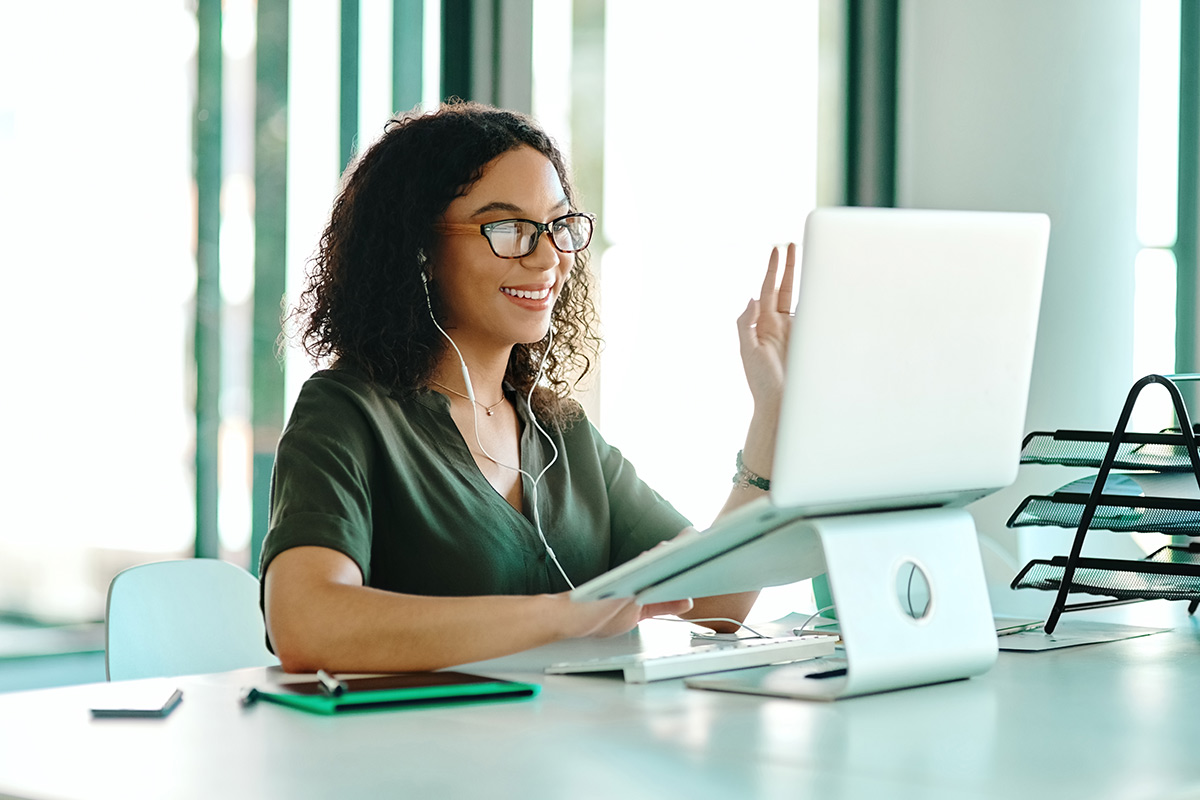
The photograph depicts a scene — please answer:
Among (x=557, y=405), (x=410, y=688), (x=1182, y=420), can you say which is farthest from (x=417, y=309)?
(x=1182, y=420)

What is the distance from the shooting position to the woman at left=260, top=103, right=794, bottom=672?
161 centimetres

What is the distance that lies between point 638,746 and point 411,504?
31.3 inches

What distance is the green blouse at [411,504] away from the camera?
150cm

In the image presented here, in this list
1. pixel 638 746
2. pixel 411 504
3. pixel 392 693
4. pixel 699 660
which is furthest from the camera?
pixel 411 504

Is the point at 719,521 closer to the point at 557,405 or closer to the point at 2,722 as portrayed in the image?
the point at 2,722

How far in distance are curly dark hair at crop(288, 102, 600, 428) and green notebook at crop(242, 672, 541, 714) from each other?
0.67 metres

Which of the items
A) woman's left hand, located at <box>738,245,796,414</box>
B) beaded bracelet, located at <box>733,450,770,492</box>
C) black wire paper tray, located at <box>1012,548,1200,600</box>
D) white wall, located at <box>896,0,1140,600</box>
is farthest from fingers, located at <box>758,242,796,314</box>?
white wall, located at <box>896,0,1140,600</box>

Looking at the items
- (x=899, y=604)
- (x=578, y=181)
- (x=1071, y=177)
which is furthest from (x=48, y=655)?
(x=1071, y=177)

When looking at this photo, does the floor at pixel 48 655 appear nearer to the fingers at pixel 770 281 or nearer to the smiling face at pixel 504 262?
the smiling face at pixel 504 262

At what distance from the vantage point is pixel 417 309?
182 cm

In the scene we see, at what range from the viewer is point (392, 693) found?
1076 mm

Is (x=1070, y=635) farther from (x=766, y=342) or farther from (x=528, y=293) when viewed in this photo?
(x=528, y=293)

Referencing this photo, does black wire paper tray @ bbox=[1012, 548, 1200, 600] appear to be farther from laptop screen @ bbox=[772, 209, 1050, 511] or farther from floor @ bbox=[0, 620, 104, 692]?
floor @ bbox=[0, 620, 104, 692]

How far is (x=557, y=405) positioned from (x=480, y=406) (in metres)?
0.18
